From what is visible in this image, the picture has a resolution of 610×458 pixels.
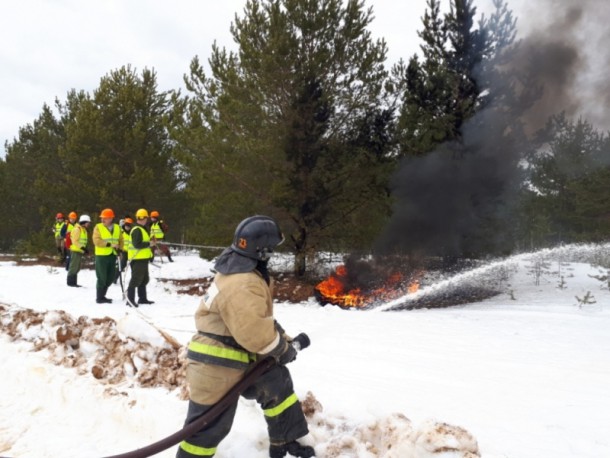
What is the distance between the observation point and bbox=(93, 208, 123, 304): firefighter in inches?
337

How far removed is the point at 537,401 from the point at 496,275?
1038 cm

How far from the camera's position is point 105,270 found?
8734 millimetres

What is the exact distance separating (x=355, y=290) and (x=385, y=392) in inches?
245

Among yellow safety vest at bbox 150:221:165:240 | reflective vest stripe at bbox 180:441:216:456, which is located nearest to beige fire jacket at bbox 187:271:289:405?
reflective vest stripe at bbox 180:441:216:456

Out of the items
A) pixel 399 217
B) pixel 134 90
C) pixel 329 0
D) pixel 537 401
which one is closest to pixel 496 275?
pixel 399 217

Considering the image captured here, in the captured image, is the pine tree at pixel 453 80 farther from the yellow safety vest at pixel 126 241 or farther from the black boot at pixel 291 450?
the black boot at pixel 291 450

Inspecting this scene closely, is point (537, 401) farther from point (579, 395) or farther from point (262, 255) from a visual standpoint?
point (262, 255)

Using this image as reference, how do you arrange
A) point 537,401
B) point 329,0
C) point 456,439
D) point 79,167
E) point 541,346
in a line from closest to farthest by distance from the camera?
point 456,439
point 537,401
point 541,346
point 329,0
point 79,167

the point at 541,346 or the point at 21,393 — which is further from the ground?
the point at 541,346

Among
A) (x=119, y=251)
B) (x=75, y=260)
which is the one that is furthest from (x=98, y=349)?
(x=75, y=260)

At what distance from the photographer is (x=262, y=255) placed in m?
2.69

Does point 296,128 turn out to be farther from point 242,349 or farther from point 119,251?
point 242,349

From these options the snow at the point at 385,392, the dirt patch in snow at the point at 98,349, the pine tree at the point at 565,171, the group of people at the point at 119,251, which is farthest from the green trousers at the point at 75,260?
the pine tree at the point at 565,171

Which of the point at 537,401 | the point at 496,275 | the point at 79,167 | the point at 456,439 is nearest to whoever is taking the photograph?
the point at 456,439
